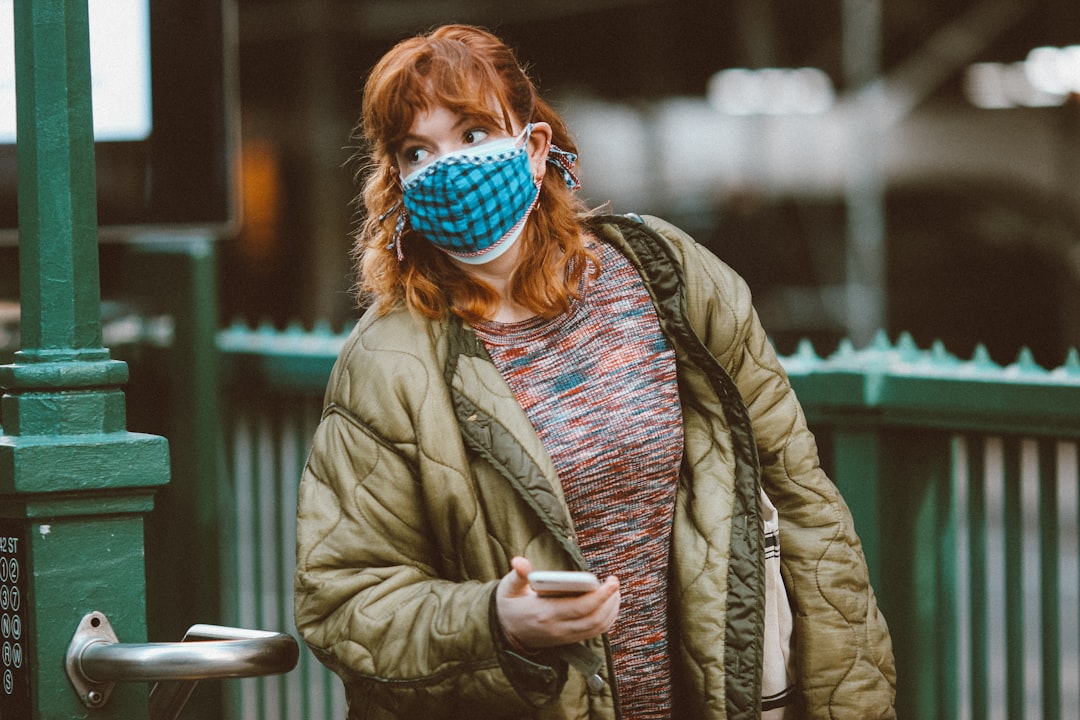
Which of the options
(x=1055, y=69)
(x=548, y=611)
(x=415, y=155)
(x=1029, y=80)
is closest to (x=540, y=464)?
(x=548, y=611)

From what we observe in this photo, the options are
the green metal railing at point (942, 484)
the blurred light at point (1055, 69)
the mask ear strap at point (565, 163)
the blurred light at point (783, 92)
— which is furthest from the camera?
the blurred light at point (783, 92)

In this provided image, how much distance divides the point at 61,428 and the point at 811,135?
11.8 metres

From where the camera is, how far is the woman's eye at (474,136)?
2354 millimetres

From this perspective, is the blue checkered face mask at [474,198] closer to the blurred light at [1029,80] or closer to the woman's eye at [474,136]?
the woman's eye at [474,136]

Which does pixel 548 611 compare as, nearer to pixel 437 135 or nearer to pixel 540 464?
pixel 540 464

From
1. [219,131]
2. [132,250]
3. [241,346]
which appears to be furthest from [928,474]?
[132,250]

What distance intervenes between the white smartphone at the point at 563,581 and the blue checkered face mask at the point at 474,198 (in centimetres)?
65

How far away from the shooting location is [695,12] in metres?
13.4

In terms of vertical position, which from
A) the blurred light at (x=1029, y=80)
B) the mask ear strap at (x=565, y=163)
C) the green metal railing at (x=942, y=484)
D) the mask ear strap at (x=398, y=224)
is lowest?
the green metal railing at (x=942, y=484)

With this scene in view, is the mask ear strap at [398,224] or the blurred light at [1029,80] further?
the blurred light at [1029,80]

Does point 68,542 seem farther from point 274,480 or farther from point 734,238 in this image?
point 734,238

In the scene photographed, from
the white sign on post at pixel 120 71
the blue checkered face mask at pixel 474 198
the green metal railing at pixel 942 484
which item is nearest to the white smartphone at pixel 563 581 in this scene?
the blue checkered face mask at pixel 474 198

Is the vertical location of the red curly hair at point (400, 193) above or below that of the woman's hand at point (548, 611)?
above

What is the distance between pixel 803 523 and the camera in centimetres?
247
